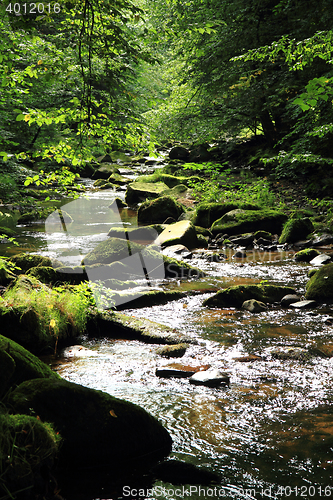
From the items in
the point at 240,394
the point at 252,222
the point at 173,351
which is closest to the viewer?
the point at 240,394

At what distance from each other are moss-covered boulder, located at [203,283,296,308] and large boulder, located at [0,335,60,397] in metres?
3.65

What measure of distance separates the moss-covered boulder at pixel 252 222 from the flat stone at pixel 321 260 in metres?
3.12

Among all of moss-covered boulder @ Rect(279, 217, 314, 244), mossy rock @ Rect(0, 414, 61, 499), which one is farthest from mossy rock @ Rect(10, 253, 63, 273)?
moss-covered boulder @ Rect(279, 217, 314, 244)

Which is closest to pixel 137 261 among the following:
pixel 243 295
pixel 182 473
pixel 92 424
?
pixel 243 295

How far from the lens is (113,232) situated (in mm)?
11258

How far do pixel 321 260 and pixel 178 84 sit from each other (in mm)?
11593

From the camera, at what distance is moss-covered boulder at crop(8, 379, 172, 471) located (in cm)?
265

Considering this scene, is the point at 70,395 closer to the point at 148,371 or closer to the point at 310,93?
the point at 148,371

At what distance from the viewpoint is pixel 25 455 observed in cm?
229

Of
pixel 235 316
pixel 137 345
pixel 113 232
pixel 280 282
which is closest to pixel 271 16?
pixel 113 232

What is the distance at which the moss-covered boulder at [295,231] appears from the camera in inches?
421

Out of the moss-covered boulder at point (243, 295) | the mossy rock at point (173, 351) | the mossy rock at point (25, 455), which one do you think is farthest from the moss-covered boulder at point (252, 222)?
the mossy rock at point (25, 455)

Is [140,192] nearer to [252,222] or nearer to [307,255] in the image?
[252,222]

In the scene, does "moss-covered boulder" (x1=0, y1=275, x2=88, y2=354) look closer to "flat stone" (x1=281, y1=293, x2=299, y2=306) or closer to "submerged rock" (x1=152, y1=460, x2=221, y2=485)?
"submerged rock" (x1=152, y1=460, x2=221, y2=485)
